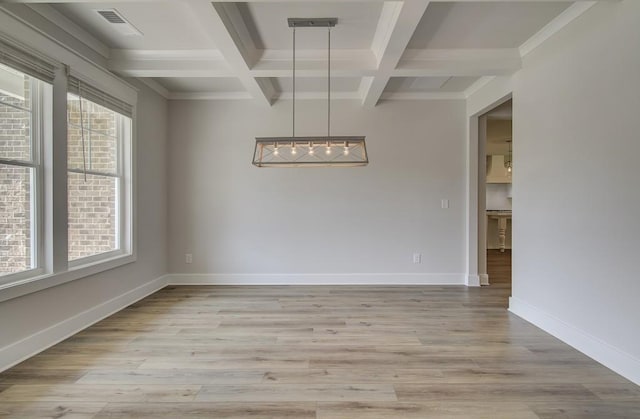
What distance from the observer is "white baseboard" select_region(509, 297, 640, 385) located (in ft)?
7.31

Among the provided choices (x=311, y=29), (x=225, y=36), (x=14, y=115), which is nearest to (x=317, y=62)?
(x=311, y=29)

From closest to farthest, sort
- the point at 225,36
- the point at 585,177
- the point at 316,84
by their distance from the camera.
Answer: the point at 585,177
the point at 225,36
the point at 316,84

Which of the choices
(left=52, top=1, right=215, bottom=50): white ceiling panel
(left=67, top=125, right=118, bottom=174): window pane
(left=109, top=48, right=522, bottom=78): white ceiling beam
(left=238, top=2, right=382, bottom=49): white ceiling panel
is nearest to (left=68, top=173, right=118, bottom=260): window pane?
(left=67, top=125, right=118, bottom=174): window pane

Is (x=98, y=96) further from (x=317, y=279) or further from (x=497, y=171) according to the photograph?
(x=497, y=171)

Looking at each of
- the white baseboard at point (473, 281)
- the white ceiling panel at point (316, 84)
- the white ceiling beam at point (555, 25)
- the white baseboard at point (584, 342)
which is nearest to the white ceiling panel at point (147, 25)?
the white ceiling panel at point (316, 84)

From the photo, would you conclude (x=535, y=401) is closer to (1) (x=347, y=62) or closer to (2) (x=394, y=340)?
(2) (x=394, y=340)

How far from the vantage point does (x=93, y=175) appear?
3.34m

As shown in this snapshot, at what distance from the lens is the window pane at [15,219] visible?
241 cm

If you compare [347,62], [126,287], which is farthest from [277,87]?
[126,287]

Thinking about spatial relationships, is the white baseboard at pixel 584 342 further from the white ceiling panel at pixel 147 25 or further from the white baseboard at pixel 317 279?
the white ceiling panel at pixel 147 25

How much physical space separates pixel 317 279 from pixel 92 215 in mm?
2862

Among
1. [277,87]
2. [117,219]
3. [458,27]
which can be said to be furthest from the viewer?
[277,87]

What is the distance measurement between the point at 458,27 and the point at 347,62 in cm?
108

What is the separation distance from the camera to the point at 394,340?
282 centimetres
